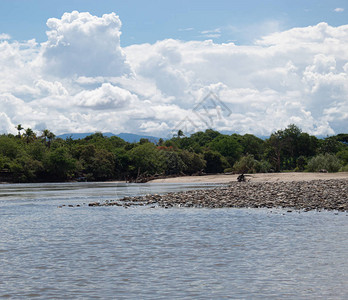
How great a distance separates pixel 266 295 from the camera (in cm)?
979

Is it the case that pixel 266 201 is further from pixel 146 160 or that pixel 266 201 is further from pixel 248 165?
pixel 146 160

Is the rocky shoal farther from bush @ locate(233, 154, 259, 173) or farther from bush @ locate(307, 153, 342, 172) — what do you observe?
bush @ locate(233, 154, 259, 173)

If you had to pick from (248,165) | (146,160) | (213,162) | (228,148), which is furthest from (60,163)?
(228,148)

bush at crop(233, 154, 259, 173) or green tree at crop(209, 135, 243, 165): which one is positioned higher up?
green tree at crop(209, 135, 243, 165)

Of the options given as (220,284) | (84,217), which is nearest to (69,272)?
(220,284)

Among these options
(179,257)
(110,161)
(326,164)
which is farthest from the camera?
(110,161)

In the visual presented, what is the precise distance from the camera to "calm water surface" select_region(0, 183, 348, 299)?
409 inches

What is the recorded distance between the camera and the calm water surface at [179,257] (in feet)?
34.1

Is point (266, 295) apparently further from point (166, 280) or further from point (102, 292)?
point (102, 292)

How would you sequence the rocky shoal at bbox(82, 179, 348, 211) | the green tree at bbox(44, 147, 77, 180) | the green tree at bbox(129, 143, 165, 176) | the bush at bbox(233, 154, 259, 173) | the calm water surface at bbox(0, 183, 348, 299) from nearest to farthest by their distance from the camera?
the calm water surface at bbox(0, 183, 348, 299), the rocky shoal at bbox(82, 179, 348, 211), the bush at bbox(233, 154, 259, 173), the green tree at bbox(44, 147, 77, 180), the green tree at bbox(129, 143, 165, 176)

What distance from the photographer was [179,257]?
14.4m

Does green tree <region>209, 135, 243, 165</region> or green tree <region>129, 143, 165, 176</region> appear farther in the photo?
green tree <region>209, 135, 243, 165</region>

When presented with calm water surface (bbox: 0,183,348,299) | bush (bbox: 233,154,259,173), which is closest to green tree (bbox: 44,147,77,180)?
bush (bbox: 233,154,259,173)

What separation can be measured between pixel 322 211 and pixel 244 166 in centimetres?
6751
